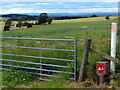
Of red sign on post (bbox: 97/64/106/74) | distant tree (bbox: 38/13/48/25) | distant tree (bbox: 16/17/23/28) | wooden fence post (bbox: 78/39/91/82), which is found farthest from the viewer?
distant tree (bbox: 16/17/23/28)

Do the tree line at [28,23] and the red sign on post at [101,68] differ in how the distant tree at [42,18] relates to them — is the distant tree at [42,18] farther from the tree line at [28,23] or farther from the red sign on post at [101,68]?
the red sign on post at [101,68]

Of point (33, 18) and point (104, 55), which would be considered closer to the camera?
point (104, 55)

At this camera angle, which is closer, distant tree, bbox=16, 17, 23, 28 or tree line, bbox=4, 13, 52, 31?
tree line, bbox=4, 13, 52, 31

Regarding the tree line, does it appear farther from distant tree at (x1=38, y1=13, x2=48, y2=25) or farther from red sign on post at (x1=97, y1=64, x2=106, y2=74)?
red sign on post at (x1=97, y1=64, x2=106, y2=74)

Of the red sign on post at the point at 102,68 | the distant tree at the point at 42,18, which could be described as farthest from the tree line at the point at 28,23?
the red sign on post at the point at 102,68

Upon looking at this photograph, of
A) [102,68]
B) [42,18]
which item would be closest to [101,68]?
[102,68]

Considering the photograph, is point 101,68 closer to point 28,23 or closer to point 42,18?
point 42,18

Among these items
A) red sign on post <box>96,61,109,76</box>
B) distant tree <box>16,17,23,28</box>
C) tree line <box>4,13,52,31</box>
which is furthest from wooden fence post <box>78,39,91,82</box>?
distant tree <box>16,17,23,28</box>

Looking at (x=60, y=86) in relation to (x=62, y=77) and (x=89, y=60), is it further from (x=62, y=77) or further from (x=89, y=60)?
(x=89, y=60)

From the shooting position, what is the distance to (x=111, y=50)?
18.9 ft

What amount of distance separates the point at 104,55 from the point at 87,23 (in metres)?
5.48

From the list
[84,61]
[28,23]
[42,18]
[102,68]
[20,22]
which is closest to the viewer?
[102,68]

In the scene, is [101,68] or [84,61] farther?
[84,61]

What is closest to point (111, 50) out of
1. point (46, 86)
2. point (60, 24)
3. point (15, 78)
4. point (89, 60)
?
point (89, 60)
